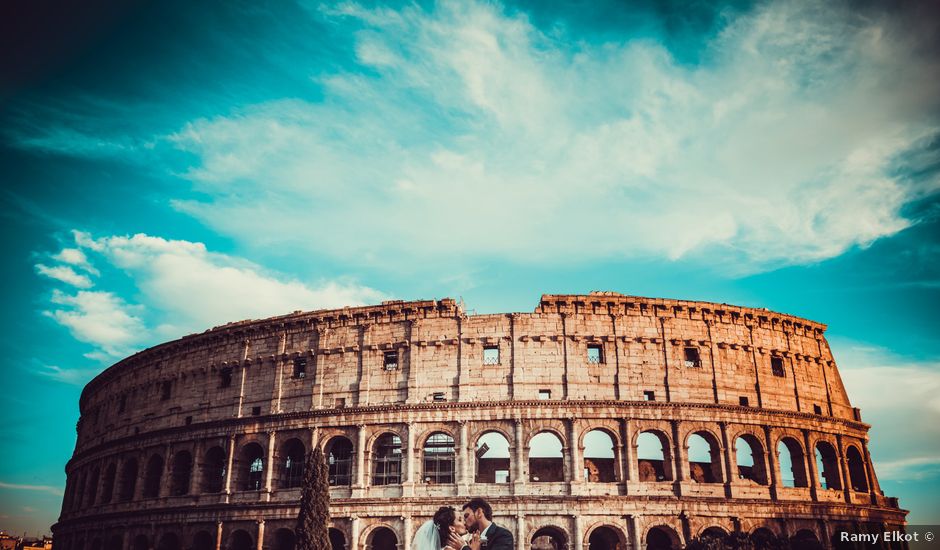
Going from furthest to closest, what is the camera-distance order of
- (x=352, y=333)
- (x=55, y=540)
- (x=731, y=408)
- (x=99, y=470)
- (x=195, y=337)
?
1. (x=55, y=540)
2. (x=99, y=470)
3. (x=195, y=337)
4. (x=352, y=333)
5. (x=731, y=408)

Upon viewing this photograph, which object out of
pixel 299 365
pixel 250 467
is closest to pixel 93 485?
pixel 250 467

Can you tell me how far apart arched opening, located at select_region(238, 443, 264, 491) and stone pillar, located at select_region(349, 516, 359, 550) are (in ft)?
19.6

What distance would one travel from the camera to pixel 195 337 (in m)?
39.6

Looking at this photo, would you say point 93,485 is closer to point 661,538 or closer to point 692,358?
point 661,538

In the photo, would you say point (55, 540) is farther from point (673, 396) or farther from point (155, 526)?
point (673, 396)

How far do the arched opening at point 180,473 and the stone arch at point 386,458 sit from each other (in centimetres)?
1136

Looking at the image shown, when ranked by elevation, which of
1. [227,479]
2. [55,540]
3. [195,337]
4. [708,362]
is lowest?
[55,540]

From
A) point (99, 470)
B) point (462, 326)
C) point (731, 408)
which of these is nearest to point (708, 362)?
point (731, 408)

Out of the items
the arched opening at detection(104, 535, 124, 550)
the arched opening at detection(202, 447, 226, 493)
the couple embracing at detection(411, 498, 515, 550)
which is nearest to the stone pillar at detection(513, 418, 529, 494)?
the couple embracing at detection(411, 498, 515, 550)

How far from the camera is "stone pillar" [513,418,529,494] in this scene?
30.9 meters

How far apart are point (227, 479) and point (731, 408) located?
86.8 feet

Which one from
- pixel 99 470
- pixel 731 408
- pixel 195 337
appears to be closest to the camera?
pixel 731 408

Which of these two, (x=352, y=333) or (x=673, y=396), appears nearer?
(x=673, y=396)

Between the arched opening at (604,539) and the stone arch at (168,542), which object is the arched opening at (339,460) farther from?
the arched opening at (604,539)
